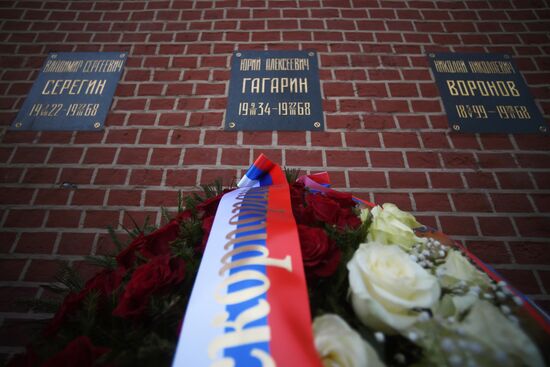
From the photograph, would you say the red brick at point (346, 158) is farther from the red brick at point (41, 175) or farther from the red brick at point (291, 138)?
the red brick at point (41, 175)

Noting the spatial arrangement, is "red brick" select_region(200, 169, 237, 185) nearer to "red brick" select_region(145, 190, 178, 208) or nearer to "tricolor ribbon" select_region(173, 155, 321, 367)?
"red brick" select_region(145, 190, 178, 208)

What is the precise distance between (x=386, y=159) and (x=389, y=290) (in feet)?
3.11

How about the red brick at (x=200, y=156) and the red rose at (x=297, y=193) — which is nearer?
the red rose at (x=297, y=193)

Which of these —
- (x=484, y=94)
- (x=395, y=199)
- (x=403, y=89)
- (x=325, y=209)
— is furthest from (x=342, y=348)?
(x=484, y=94)

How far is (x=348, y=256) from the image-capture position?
19.9 inches

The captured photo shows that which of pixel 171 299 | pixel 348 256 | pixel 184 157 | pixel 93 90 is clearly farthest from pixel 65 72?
pixel 348 256

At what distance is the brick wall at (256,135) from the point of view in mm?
1098

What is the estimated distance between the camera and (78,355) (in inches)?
14.5

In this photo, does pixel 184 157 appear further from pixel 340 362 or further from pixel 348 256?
pixel 340 362

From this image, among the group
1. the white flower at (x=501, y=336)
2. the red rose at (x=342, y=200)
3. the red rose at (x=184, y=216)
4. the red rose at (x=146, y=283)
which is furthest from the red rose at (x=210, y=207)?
the white flower at (x=501, y=336)

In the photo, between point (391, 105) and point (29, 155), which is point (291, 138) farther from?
point (29, 155)

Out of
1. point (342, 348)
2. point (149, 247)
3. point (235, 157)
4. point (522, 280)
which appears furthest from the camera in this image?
point (235, 157)

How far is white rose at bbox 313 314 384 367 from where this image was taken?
0.33m

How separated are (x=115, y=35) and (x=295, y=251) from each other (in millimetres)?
Result: 1717
